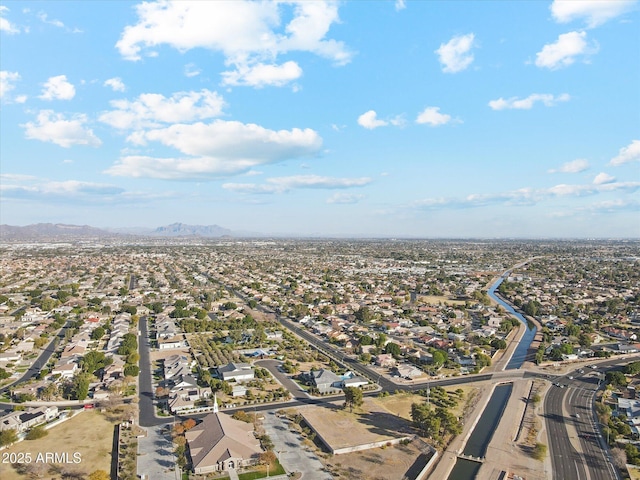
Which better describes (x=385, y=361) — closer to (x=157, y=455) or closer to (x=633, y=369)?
(x=633, y=369)

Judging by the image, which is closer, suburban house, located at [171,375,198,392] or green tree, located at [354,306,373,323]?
suburban house, located at [171,375,198,392]

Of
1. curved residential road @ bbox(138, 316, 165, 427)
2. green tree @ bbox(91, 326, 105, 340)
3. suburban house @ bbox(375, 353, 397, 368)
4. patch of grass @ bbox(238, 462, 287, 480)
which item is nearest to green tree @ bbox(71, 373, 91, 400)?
curved residential road @ bbox(138, 316, 165, 427)

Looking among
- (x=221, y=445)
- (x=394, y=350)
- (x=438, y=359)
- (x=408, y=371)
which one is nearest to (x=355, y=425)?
(x=221, y=445)

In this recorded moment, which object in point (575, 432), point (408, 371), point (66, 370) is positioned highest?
point (66, 370)

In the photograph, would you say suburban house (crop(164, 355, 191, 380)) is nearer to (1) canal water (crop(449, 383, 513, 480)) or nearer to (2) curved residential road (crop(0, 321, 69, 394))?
(2) curved residential road (crop(0, 321, 69, 394))

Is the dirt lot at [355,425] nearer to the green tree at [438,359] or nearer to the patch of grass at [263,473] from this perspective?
the patch of grass at [263,473]

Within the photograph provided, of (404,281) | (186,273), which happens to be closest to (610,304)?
(404,281)
